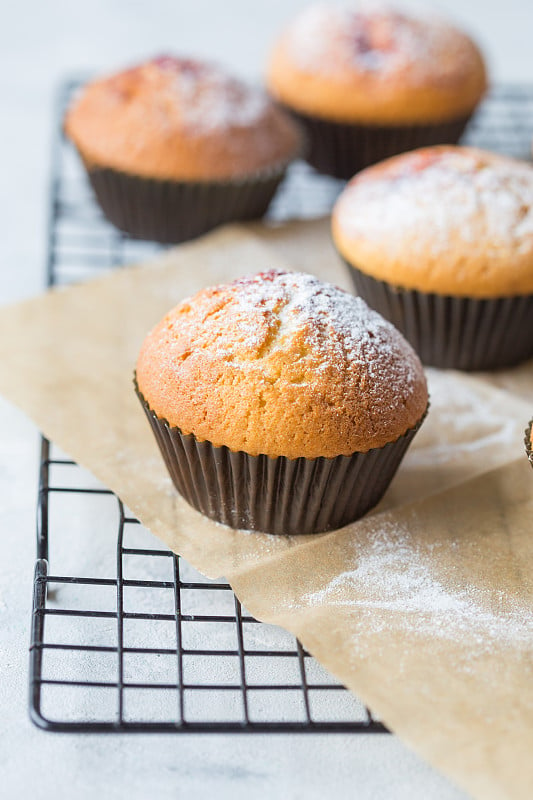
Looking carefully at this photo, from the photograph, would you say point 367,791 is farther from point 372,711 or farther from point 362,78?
point 362,78

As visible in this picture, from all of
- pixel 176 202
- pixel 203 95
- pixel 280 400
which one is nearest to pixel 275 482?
pixel 280 400

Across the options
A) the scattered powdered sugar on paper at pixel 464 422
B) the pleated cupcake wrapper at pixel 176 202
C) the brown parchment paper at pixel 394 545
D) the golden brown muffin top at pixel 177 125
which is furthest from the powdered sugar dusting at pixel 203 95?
the scattered powdered sugar on paper at pixel 464 422

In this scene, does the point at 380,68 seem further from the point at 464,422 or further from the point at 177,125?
the point at 464,422

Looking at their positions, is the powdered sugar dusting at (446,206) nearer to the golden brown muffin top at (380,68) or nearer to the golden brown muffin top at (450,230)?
the golden brown muffin top at (450,230)

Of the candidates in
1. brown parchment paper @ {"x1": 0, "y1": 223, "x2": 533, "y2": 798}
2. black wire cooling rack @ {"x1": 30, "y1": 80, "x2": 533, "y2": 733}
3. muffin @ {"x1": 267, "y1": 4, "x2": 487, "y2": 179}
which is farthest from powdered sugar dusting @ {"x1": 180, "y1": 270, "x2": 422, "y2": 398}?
muffin @ {"x1": 267, "y1": 4, "x2": 487, "y2": 179}

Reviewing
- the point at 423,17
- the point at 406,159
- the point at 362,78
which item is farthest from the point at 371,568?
the point at 423,17

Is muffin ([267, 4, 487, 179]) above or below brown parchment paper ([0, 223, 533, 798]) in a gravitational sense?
above

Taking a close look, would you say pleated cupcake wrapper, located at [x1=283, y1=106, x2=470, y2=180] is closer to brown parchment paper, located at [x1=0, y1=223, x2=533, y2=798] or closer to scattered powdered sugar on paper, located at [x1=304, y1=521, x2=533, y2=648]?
brown parchment paper, located at [x1=0, y1=223, x2=533, y2=798]
